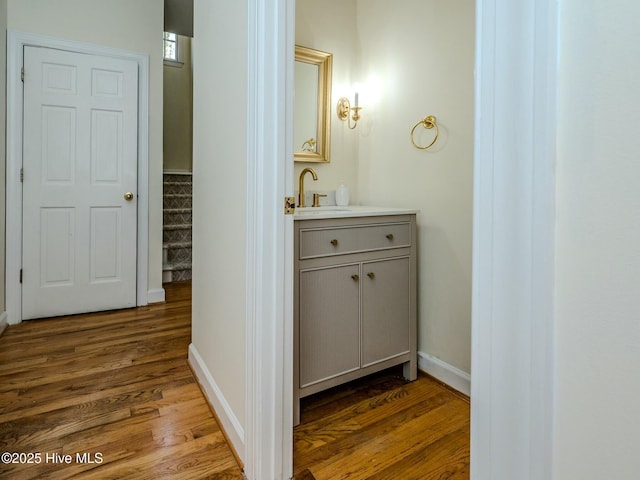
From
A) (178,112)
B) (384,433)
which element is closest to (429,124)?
(384,433)

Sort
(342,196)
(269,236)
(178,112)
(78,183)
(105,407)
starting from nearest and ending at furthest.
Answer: (269,236)
(105,407)
(342,196)
(78,183)
(178,112)

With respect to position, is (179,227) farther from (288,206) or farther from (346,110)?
(288,206)

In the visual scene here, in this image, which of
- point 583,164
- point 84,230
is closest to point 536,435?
point 583,164

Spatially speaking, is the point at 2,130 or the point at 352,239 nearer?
the point at 352,239

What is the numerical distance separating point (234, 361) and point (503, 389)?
1173 millimetres

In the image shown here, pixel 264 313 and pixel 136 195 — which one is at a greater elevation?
pixel 136 195

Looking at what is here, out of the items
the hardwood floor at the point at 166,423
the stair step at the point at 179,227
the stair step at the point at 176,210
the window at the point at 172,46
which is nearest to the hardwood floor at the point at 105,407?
the hardwood floor at the point at 166,423

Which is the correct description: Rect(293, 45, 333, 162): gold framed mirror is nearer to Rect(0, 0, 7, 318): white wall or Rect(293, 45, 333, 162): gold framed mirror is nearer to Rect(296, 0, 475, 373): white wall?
Rect(296, 0, 475, 373): white wall

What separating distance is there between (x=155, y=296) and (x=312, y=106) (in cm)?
216

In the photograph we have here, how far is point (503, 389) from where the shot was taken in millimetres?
495

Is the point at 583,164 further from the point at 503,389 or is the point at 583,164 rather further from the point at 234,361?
the point at 234,361

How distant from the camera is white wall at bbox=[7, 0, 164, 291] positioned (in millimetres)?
2812

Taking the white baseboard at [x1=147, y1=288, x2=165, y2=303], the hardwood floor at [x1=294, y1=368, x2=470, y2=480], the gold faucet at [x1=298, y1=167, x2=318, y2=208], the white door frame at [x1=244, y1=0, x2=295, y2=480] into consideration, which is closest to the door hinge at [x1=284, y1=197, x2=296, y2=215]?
the white door frame at [x1=244, y1=0, x2=295, y2=480]

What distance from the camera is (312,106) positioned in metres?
2.40
